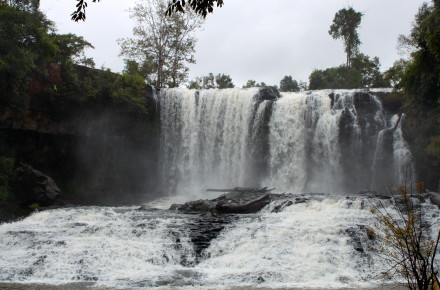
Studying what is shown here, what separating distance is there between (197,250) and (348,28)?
1536 inches

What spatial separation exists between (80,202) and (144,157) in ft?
17.3

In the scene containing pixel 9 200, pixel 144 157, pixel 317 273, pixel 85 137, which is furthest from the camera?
pixel 144 157

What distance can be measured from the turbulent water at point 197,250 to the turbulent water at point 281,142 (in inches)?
351

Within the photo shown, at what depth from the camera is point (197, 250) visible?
37.4 ft

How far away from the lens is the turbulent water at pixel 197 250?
30.6 ft

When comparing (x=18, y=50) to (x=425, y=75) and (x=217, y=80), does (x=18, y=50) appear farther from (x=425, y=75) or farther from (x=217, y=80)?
(x=217, y=80)

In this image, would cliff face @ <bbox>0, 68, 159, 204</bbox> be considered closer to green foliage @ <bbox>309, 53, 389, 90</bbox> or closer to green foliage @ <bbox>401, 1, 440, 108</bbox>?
green foliage @ <bbox>401, 1, 440, 108</bbox>

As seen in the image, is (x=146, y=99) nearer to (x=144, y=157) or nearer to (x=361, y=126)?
(x=144, y=157)

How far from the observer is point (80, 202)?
851 inches

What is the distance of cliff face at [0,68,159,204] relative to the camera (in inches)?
811

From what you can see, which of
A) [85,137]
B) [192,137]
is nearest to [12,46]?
[85,137]

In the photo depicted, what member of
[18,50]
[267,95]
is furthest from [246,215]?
[267,95]

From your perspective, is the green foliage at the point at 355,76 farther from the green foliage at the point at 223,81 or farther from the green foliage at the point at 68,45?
the green foliage at the point at 68,45

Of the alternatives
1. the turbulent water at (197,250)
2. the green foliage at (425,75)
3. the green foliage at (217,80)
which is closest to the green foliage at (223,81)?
the green foliage at (217,80)
